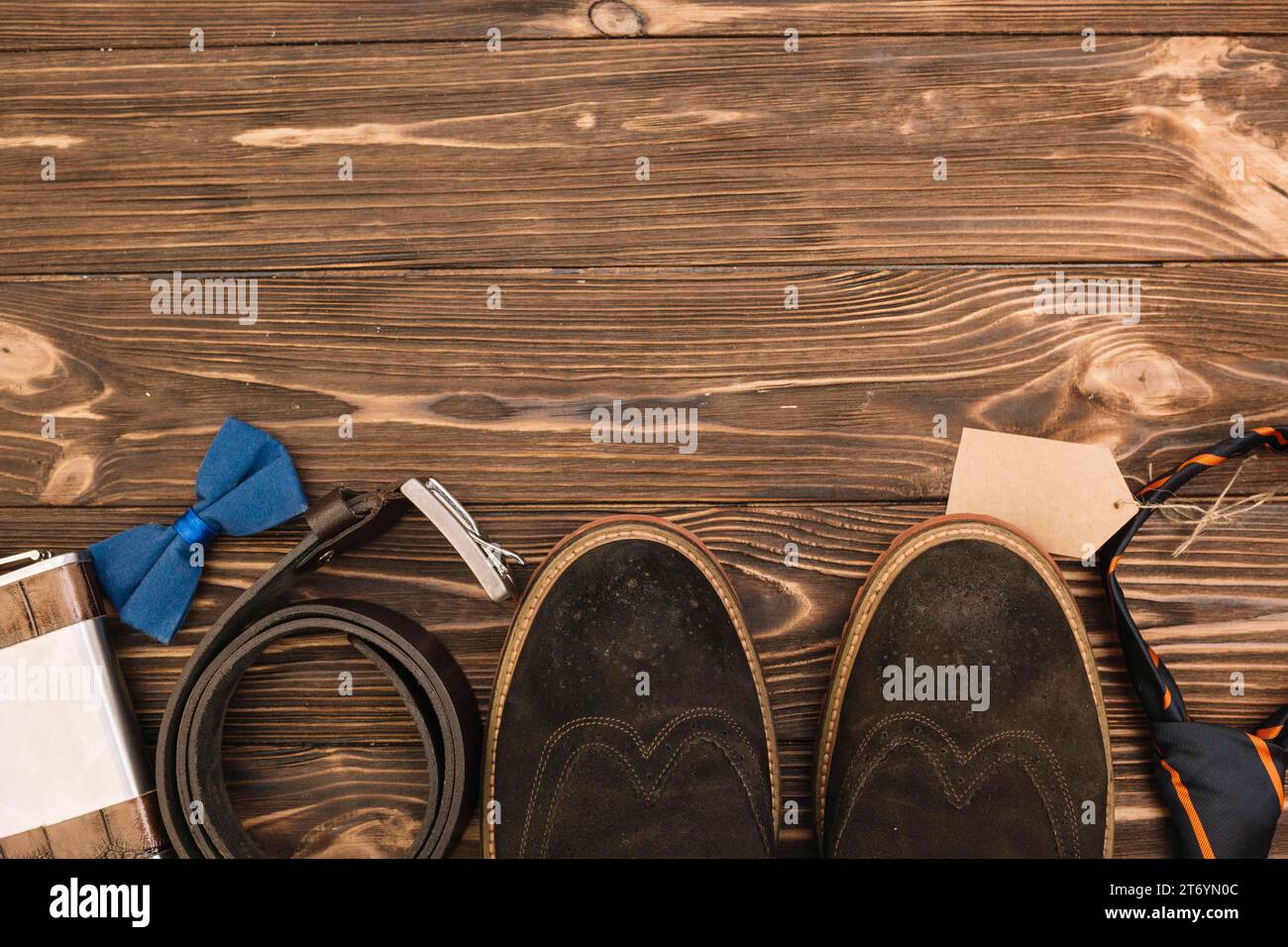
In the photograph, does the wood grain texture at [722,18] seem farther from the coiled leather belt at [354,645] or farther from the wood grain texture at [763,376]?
the coiled leather belt at [354,645]

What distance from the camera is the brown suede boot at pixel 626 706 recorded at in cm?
113

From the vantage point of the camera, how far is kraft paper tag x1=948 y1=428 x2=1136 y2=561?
1.17 meters

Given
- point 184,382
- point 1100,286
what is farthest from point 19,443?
point 1100,286

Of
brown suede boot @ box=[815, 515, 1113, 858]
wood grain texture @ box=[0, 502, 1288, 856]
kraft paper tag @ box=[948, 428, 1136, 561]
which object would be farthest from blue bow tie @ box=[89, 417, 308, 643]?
kraft paper tag @ box=[948, 428, 1136, 561]

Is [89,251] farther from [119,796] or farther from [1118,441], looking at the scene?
[1118,441]

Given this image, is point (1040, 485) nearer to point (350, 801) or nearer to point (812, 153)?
point (812, 153)

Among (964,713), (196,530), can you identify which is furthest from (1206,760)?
(196,530)

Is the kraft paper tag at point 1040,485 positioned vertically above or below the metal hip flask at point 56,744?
above

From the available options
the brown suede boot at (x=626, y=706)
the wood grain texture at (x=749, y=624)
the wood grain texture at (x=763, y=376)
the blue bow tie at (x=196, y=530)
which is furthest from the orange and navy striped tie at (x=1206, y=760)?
the blue bow tie at (x=196, y=530)

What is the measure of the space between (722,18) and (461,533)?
870 mm

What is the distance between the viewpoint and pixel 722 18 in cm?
119

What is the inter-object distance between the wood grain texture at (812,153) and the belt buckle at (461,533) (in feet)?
1.19

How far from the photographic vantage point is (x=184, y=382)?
1207 mm

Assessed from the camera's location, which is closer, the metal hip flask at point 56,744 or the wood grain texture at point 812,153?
the metal hip flask at point 56,744
